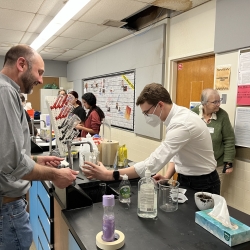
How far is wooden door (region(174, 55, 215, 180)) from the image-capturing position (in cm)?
311

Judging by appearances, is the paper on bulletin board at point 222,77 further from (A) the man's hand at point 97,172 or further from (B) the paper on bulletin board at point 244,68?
(A) the man's hand at point 97,172

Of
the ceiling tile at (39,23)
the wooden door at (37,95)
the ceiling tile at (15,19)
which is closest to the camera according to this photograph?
the ceiling tile at (15,19)

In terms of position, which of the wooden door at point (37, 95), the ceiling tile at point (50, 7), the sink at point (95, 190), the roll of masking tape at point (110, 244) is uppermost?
the ceiling tile at point (50, 7)

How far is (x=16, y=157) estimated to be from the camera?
3.80ft

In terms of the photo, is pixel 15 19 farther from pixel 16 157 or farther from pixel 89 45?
pixel 16 157

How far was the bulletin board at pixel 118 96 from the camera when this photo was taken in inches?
182

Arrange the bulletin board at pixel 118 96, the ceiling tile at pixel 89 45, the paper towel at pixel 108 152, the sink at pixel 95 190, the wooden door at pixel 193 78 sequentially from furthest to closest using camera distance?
the ceiling tile at pixel 89 45, the bulletin board at pixel 118 96, the wooden door at pixel 193 78, the paper towel at pixel 108 152, the sink at pixel 95 190

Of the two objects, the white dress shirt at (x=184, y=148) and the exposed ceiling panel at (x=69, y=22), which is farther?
the exposed ceiling panel at (x=69, y=22)

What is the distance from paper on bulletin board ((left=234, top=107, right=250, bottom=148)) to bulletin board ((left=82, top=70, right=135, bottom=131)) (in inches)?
87.2

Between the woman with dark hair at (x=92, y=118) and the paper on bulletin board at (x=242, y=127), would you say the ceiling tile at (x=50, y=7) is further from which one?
the paper on bulletin board at (x=242, y=127)

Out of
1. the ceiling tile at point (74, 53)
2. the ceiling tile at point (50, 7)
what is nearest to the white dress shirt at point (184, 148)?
the ceiling tile at point (50, 7)

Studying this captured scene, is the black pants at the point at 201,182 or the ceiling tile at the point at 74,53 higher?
the ceiling tile at the point at 74,53

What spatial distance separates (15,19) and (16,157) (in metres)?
3.32

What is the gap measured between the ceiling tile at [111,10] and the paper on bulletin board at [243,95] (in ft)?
5.06
